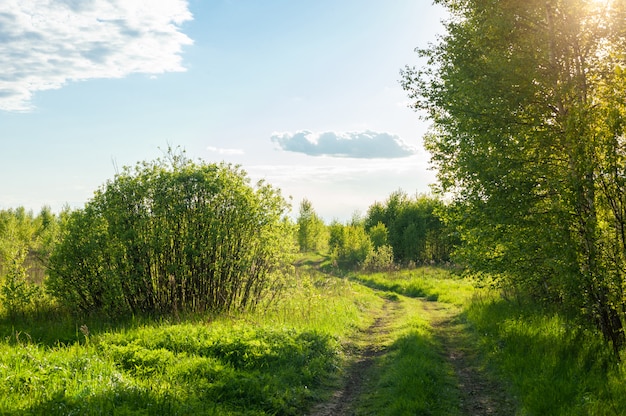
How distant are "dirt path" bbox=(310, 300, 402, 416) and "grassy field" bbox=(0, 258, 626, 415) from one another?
0.25 ft

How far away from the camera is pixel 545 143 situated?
11.1m

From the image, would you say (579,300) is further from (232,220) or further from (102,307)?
(102,307)

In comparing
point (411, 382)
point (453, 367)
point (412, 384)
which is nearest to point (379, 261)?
point (453, 367)

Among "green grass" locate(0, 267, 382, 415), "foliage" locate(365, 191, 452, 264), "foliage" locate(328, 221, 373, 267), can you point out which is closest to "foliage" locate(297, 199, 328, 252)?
"foliage" locate(328, 221, 373, 267)

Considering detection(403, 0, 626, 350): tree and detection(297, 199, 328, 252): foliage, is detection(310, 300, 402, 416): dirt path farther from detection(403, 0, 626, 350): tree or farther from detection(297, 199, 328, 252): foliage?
detection(297, 199, 328, 252): foliage

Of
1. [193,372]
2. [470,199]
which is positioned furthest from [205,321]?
[470,199]

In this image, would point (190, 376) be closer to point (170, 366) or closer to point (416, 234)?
point (170, 366)

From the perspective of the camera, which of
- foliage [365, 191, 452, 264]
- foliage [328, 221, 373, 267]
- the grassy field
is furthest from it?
foliage [365, 191, 452, 264]

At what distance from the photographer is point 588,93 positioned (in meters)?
10.7

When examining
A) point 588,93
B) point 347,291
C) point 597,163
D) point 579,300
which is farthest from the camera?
point 347,291

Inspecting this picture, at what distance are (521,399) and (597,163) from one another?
4.81 meters

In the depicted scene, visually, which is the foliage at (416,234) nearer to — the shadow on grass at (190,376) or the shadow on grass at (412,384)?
the shadow on grass at (412,384)

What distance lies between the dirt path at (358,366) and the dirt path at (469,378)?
1912 mm

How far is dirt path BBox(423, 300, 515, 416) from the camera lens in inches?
329
